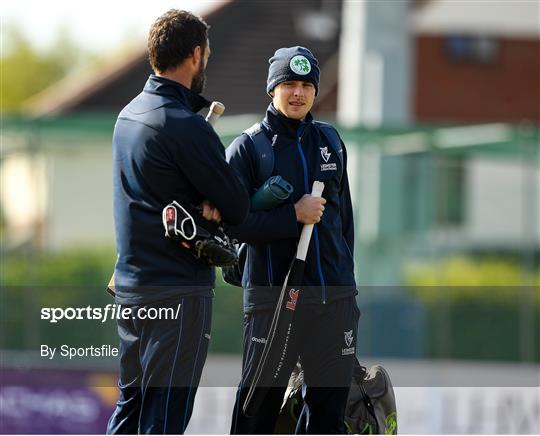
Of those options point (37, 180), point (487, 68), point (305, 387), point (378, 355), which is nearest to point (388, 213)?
point (378, 355)

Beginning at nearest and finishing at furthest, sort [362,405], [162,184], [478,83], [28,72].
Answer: [162,184] < [362,405] < [478,83] < [28,72]

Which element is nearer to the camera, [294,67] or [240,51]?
[294,67]

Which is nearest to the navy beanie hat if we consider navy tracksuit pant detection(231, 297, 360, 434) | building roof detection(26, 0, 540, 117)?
navy tracksuit pant detection(231, 297, 360, 434)

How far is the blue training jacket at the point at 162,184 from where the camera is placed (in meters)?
4.82

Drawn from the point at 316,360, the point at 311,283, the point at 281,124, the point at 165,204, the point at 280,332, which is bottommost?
the point at 316,360

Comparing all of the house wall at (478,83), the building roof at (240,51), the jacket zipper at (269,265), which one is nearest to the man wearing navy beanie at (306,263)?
the jacket zipper at (269,265)

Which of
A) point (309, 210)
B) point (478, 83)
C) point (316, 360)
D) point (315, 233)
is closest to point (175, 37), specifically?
point (309, 210)

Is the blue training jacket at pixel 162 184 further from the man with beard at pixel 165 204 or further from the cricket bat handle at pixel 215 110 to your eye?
the cricket bat handle at pixel 215 110

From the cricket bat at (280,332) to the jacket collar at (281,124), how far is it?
8.7 inches

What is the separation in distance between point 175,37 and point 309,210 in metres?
0.79

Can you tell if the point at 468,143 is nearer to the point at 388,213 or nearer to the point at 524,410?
the point at 388,213

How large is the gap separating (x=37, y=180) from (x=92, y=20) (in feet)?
12.8

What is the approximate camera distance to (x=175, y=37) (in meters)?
4.88

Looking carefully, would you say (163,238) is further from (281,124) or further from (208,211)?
(281,124)
